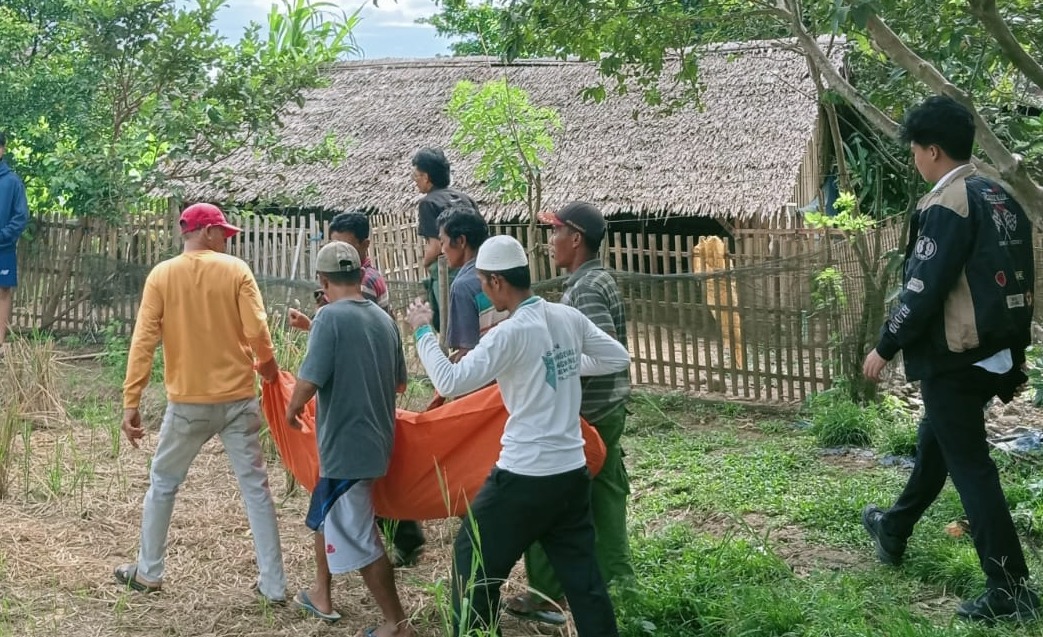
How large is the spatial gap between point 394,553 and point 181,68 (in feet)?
23.9

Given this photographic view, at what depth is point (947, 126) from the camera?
13.2ft

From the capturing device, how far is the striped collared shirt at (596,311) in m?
4.16

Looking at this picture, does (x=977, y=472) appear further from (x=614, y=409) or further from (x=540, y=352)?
(x=540, y=352)

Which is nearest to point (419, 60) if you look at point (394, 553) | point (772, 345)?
point (772, 345)

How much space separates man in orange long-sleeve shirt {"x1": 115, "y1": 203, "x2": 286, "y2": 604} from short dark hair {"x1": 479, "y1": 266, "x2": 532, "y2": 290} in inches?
57.2

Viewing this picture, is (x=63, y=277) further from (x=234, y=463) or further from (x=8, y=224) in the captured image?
(x=234, y=463)

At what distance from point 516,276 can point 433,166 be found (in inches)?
97.1

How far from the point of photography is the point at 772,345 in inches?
332

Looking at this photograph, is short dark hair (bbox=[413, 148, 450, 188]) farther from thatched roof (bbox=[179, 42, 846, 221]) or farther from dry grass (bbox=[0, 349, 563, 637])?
thatched roof (bbox=[179, 42, 846, 221])

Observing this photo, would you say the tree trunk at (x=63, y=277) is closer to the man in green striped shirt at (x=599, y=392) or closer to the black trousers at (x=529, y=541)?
the man in green striped shirt at (x=599, y=392)

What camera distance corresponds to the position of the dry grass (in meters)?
4.45

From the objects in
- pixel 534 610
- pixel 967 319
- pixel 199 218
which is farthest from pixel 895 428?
pixel 199 218

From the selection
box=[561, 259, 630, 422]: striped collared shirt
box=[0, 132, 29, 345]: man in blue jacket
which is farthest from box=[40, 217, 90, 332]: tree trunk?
box=[561, 259, 630, 422]: striped collared shirt

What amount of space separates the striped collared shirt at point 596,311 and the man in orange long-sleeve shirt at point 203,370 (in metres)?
1.35
